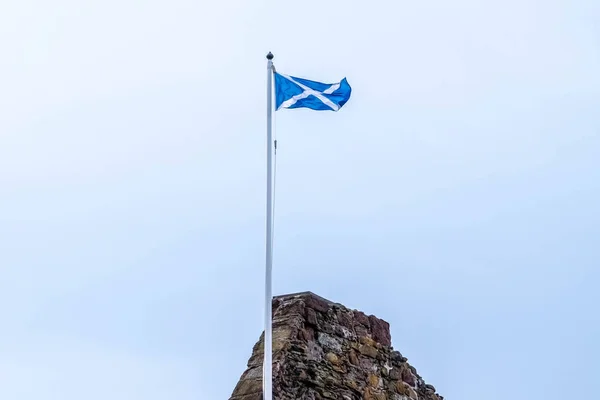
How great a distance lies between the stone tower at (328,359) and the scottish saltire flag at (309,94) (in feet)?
7.22

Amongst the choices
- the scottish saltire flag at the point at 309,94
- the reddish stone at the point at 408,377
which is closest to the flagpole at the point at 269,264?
the scottish saltire flag at the point at 309,94

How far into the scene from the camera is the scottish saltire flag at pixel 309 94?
10.1 metres

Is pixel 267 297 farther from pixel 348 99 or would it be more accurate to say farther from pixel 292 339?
pixel 348 99

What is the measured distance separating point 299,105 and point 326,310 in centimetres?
233

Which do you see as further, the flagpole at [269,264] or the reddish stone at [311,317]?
the reddish stone at [311,317]

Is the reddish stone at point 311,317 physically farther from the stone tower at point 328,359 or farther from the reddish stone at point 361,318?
the reddish stone at point 361,318

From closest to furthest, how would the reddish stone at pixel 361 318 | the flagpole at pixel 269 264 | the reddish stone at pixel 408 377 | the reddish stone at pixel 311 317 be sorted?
the flagpole at pixel 269 264 < the reddish stone at pixel 311 317 < the reddish stone at pixel 361 318 < the reddish stone at pixel 408 377

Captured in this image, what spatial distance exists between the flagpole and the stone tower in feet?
0.44

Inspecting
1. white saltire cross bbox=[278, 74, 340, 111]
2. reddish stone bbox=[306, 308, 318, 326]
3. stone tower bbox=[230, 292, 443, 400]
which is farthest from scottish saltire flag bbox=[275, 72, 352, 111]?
reddish stone bbox=[306, 308, 318, 326]

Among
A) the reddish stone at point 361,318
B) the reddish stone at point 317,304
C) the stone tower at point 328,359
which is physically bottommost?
the stone tower at point 328,359

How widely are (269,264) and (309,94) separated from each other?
221 centimetres

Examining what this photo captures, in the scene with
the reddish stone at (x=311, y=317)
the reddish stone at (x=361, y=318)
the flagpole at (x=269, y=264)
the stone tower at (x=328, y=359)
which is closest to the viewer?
the flagpole at (x=269, y=264)

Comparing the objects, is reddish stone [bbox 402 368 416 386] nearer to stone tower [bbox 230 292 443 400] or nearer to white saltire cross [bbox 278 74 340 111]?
stone tower [bbox 230 292 443 400]

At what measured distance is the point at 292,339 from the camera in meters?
8.51
